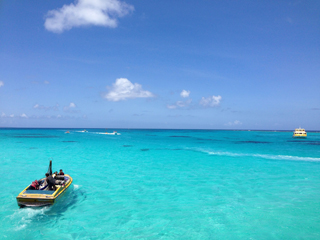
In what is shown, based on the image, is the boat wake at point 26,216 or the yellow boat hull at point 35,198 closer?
the boat wake at point 26,216

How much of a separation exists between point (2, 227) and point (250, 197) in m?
17.6

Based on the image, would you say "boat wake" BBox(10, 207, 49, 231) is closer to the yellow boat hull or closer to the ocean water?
the ocean water

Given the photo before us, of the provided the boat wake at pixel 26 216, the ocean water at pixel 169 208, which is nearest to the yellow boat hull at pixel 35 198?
the boat wake at pixel 26 216

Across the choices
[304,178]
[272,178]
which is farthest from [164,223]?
[304,178]

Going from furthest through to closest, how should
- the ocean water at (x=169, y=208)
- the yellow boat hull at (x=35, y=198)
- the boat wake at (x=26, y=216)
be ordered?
the yellow boat hull at (x=35, y=198) → the boat wake at (x=26, y=216) → the ocean water at (x=169, y=208)

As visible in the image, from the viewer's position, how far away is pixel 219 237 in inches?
425

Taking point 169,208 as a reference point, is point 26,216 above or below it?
above

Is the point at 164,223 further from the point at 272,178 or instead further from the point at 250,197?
the point at 272,178

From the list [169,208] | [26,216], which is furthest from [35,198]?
[169,208]

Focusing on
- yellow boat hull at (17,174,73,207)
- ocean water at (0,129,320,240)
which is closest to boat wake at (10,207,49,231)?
ocean water at (0,129,320,240)

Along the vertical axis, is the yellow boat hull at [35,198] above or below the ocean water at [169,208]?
above

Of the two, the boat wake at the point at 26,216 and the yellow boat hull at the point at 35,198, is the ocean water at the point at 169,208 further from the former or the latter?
the yellow boat hull at the point at 35,198

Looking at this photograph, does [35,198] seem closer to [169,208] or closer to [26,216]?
[26,216]

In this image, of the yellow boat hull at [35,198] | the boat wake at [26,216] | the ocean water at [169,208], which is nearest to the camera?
the ocean water at [169,208]
